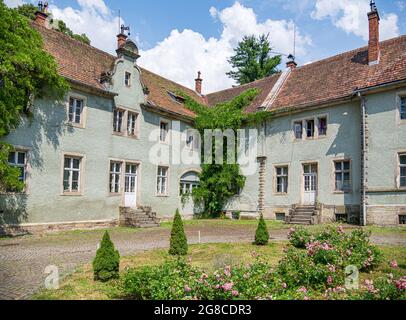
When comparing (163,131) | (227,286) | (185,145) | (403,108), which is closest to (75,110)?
(163,131)

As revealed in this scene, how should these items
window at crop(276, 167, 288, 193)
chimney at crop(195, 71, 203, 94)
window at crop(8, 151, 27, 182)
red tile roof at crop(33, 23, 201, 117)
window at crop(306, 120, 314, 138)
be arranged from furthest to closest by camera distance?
chimney at crop(195, 71, 203, 94) < window at crop(276, 167, 288, 193) < window at crop(306, 120, 314, 138) < red tile roof at crop(33, 23, 201, 117) < window at crop(8, 151, 27, 182)

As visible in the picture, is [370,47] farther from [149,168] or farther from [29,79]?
[29,79]

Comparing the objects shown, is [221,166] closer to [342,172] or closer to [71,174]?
[342,172]

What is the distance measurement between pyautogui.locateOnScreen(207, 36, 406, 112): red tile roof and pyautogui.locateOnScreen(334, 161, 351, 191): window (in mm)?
3773

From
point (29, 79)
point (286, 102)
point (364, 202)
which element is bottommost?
point (364, 202)

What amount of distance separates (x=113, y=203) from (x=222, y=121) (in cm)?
931

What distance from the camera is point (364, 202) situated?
723 inches

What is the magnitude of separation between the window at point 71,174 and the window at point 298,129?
13126mm

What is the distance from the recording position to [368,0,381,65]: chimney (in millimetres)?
20609

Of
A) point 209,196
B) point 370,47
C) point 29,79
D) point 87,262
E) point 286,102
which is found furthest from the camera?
point 209,196

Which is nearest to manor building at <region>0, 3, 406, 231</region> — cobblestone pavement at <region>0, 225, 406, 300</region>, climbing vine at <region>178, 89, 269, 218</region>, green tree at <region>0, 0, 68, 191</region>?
climbing vine at <region>178, 89, 269, 218</region>

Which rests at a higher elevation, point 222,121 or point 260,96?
point 260,96

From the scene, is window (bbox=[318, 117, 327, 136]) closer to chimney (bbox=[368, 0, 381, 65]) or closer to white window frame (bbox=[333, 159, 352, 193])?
white window frame (bbox=[333, 159, 352, 193])
